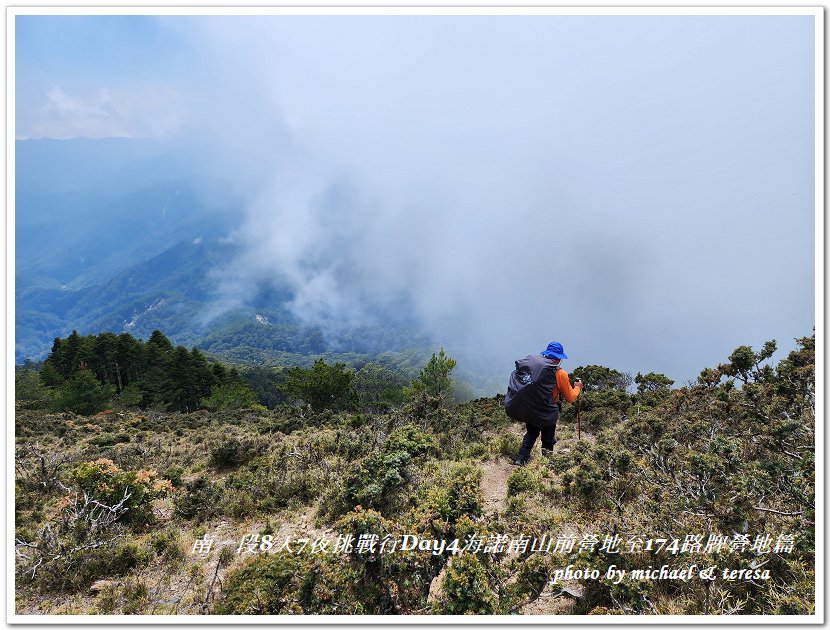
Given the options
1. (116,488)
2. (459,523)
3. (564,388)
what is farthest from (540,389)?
(116,488)

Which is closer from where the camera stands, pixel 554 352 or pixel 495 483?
pixel 554 352

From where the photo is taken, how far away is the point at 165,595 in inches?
183

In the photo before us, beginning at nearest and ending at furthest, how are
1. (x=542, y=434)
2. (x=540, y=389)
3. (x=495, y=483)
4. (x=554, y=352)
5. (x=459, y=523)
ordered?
(x=459, y=523)
(x=540, y=389)
(x=554, y=352)
(x=542, y=434)
(x=495, y=483)

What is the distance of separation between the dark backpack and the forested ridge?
41.3 inches

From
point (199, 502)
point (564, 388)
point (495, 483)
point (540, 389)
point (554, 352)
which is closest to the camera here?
point (540, 389)

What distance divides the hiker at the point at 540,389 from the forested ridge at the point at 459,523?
1061 mm

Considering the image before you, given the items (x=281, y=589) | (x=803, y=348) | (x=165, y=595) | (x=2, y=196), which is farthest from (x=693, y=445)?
(x=2, y=196)

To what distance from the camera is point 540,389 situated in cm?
664

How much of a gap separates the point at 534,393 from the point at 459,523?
315cm

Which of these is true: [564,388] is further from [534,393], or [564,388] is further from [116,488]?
[116,488]

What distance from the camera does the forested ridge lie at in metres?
3.69

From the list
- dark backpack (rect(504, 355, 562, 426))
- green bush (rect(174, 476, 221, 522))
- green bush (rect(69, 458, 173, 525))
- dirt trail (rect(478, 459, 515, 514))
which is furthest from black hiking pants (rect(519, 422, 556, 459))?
green bush (rect(69, 458, 173, 525))

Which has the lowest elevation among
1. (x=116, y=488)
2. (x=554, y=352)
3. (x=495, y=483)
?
(x=495, y=483)

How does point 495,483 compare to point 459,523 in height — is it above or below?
below
